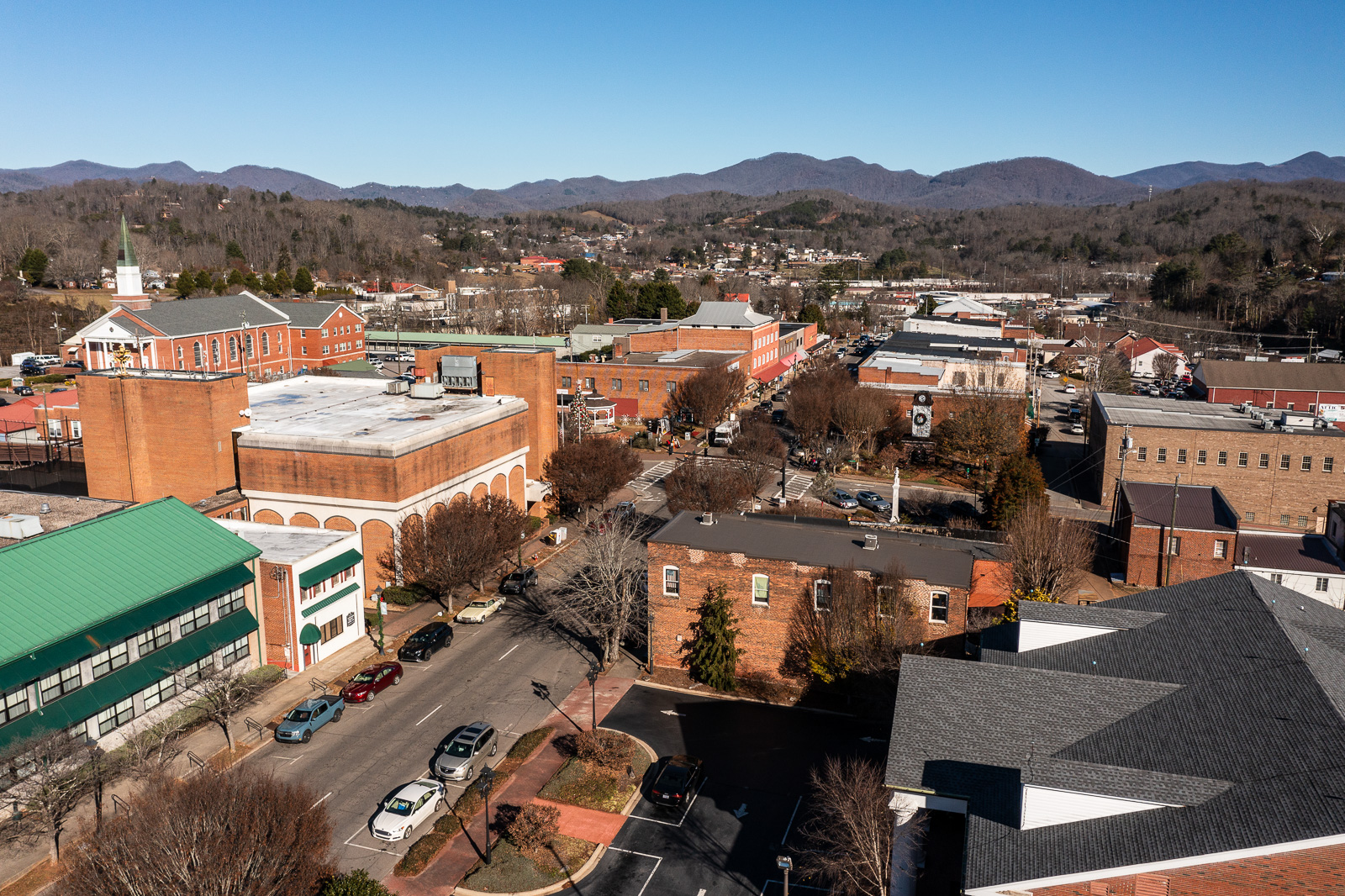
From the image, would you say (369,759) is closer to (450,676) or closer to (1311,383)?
(450,676)

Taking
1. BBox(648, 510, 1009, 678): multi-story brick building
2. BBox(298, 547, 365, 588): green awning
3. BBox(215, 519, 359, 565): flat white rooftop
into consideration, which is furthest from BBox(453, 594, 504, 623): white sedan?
BBox(648, 510, 1009, 678): multi-story brick building

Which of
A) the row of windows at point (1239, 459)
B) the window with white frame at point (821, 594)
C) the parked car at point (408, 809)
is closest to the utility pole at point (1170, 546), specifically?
the row of windows at point (1239, 459)

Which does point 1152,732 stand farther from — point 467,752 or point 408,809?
point 467,752

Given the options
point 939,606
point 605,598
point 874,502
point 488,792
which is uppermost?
point 939,606

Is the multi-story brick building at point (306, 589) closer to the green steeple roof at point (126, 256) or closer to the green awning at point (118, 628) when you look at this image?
the green awning at point (118, 628)

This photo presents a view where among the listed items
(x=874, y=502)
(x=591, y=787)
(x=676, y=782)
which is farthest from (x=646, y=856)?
(x=874, y=502)

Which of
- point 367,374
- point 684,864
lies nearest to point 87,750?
point 684,864
